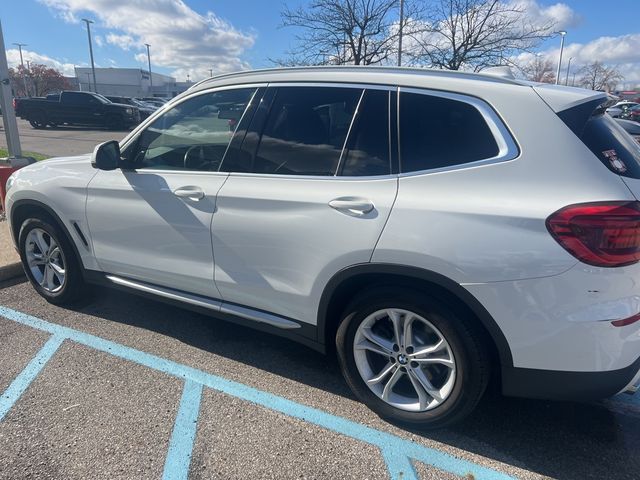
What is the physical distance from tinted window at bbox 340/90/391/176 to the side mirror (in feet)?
5.50

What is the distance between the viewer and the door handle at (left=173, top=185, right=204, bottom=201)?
291cm

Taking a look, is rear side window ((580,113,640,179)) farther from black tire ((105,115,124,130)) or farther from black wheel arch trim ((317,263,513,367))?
black tire ((105,115,124,130))

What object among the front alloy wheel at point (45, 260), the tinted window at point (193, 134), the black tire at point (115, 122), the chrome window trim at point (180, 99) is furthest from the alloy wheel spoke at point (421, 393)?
the black tire at point (115, 122)

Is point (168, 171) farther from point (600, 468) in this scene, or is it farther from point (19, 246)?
point (600, 468)

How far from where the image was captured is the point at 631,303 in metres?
2.00

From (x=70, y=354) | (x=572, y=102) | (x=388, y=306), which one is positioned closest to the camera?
(x=572, y=102)

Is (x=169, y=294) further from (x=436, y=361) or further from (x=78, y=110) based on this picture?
(x=78, y=110)

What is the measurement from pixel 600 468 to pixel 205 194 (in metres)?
2.50

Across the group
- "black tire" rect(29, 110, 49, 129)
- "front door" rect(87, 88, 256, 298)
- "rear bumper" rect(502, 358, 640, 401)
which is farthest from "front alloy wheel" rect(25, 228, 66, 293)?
"black tire" rect(29, 110, 49, 129)

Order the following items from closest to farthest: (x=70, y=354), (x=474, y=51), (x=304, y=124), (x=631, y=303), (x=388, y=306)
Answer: (x=631, y=303) → (x=388, y=306) → (x=304, y=124) → (x=70, y=354) → (x=474, y=51)

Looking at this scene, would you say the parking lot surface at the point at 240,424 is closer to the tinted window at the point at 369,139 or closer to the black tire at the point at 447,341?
the black tire at the point at 447,341

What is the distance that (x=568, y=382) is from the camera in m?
2.13

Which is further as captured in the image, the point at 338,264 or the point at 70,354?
the point at 70,354

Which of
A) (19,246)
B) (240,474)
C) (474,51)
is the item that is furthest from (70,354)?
(474,51)
